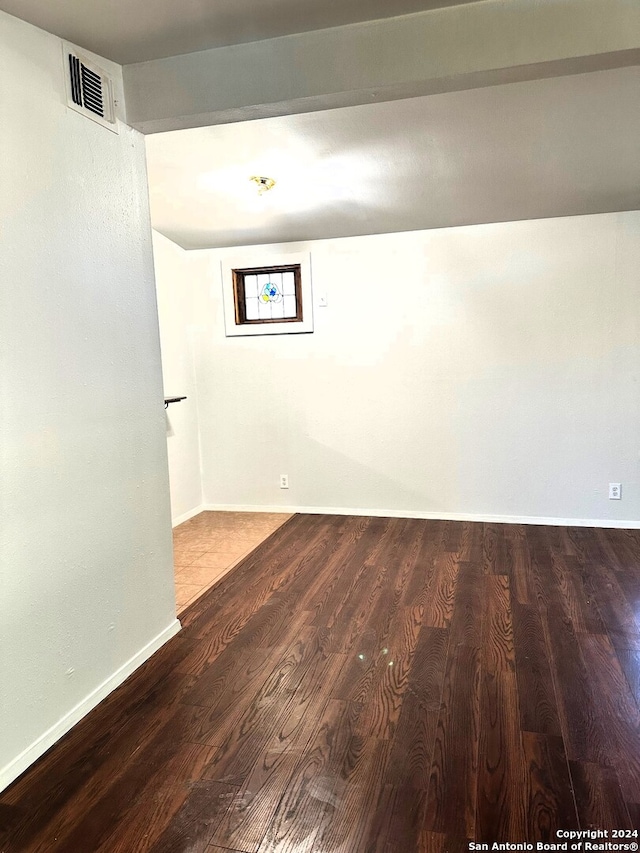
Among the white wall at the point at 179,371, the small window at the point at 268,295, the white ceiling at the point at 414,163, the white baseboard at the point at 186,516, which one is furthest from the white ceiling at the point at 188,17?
the white baseboard at the point at 186,516

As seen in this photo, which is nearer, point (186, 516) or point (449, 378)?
point (449, 378)

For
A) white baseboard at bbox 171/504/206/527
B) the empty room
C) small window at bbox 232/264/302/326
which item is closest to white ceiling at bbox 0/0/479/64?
the empty room

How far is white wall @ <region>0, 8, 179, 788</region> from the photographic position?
1.69 m

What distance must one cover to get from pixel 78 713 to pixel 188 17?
2.34 meters

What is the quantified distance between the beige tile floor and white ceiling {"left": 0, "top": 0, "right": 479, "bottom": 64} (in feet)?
7.88

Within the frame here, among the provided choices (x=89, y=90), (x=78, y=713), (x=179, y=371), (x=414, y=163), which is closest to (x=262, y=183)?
(x=414, y=163)

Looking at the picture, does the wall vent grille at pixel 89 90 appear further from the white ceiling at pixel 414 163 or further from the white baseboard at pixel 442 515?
the white baseboard at pixel 442 515

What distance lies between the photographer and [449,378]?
13.3 feet

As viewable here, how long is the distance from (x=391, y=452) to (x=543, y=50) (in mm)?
2851

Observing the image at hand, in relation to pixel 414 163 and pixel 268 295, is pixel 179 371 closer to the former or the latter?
pixel 268 295

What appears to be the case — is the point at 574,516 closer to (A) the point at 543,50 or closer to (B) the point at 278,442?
(B) the point at 278,442

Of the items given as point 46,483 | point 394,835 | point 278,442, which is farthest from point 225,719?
point 278,442

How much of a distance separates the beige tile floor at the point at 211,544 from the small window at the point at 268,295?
1.54 meters

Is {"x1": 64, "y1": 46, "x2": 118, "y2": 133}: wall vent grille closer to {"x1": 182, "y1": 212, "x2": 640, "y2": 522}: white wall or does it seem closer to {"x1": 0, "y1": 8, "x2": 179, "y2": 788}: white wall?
{"x1": 0, "y1": 8, "x2": 179, "y2": 788}: white wall
